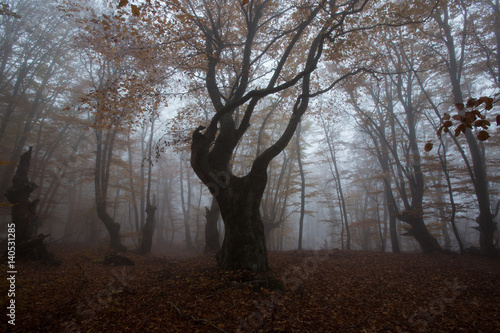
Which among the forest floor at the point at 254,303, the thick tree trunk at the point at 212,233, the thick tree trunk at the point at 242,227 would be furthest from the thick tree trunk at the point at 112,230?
the thick tree trunk at the point at 242,227

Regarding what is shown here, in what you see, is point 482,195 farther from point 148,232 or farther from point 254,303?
point 148,232

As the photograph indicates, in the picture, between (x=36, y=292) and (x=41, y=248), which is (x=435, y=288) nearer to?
(x=36, y=292)

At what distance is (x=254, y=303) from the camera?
3.68 m

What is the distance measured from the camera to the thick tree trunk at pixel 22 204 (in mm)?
7457

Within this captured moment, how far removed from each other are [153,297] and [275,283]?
229 cm

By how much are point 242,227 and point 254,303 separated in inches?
70.7

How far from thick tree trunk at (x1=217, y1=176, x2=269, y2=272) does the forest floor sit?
385 millimetres

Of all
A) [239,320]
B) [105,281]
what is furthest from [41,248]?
[239,320]

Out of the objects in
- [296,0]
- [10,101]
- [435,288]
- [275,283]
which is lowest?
[435,288]

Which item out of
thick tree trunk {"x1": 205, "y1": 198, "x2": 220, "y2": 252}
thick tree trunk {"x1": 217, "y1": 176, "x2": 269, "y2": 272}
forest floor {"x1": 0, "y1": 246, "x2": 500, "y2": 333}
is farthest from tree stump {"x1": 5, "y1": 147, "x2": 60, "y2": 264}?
thick tree trunk {"x1": 217, "y1": 176, "x2": 269, "y2": 272}

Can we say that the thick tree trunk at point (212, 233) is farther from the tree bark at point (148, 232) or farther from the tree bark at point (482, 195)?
the tree bark at point (482, 195)

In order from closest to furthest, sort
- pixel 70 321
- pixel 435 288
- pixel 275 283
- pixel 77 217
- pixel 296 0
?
pixel 70 321, pixel 275 283, pixel 435 288, pixel 296 0, pixel 77 217

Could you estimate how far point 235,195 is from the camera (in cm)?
546

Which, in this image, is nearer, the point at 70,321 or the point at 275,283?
the point at 70,321
